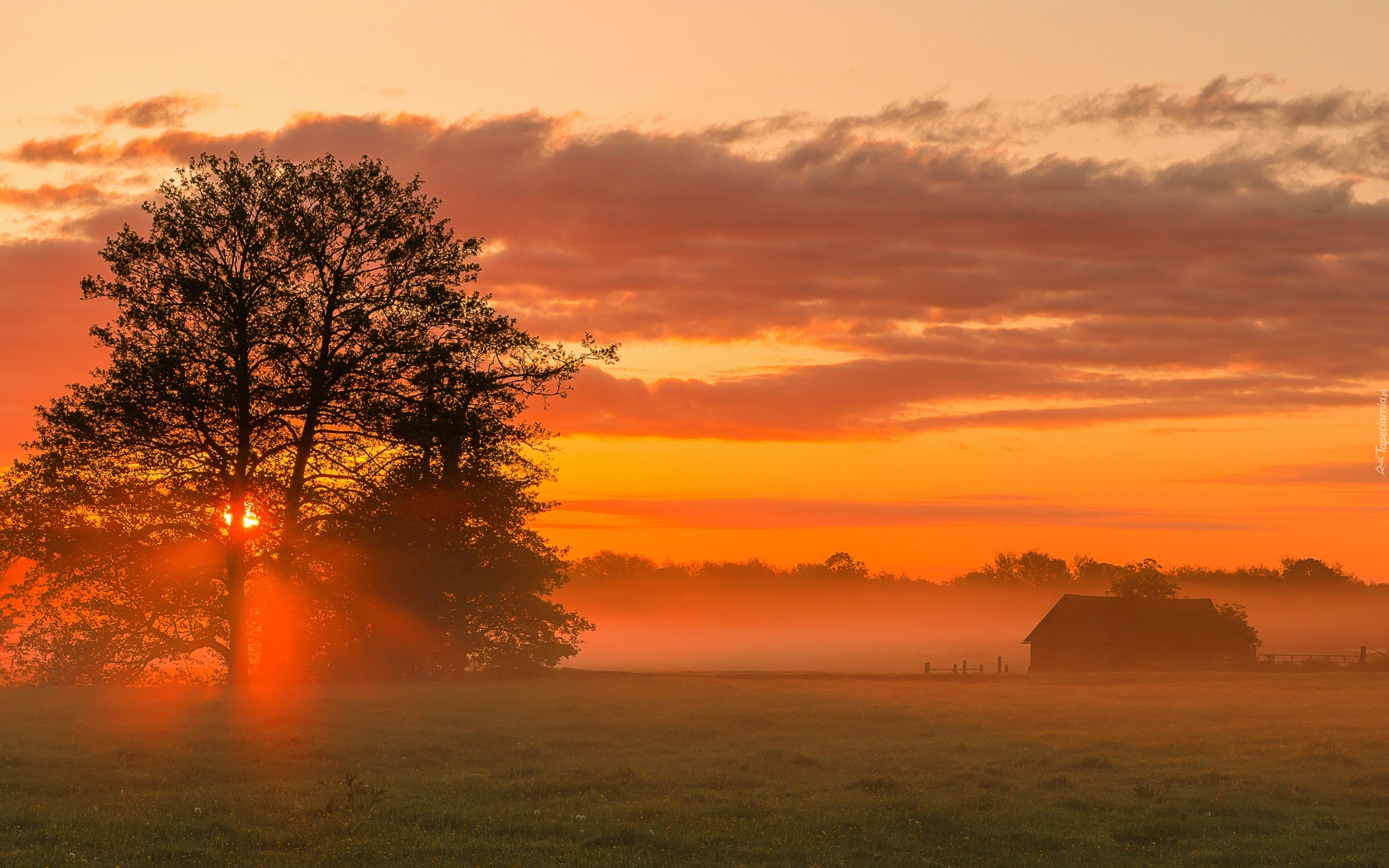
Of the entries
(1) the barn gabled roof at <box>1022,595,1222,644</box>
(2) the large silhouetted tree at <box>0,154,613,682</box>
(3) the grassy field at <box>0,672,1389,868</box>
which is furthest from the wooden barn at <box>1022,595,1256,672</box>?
(2) the large silhouetted tree at <box>0,154,613,682</box>

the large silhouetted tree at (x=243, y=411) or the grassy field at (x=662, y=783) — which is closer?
the grassy field at (x=662, y=783)

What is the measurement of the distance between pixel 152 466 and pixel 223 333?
552cm

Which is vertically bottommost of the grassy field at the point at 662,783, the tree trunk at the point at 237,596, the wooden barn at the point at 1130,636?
the wooden barn at the point at 1130,636

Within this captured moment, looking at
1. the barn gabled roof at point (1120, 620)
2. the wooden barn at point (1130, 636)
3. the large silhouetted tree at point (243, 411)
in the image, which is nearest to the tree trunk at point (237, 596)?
the large silhouetted tree at point (243, 411)

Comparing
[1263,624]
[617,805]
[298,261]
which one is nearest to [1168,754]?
[617,805]

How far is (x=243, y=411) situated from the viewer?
128 feet

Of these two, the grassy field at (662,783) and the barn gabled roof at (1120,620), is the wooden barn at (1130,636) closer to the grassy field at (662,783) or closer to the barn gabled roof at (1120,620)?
the barn gabled roof at (1120,620)

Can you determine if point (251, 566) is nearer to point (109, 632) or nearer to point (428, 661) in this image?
point (109, 632)

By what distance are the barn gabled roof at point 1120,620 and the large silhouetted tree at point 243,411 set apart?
74.7 meters

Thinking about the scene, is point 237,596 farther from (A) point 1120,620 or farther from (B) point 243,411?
(A) point 1120,620

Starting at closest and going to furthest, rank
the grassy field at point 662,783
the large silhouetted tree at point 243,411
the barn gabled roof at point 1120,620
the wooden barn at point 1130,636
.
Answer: the grassy field at point 662,783, the large silhouetted tree at point 243,411, the wooden barn at point 1130,636, the barn gabled roof at point 1120,620

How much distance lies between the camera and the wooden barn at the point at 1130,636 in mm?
99938

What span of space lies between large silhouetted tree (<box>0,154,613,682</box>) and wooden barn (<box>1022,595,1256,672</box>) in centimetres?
7451

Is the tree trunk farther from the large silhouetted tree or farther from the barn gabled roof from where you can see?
the barn gabled roof
